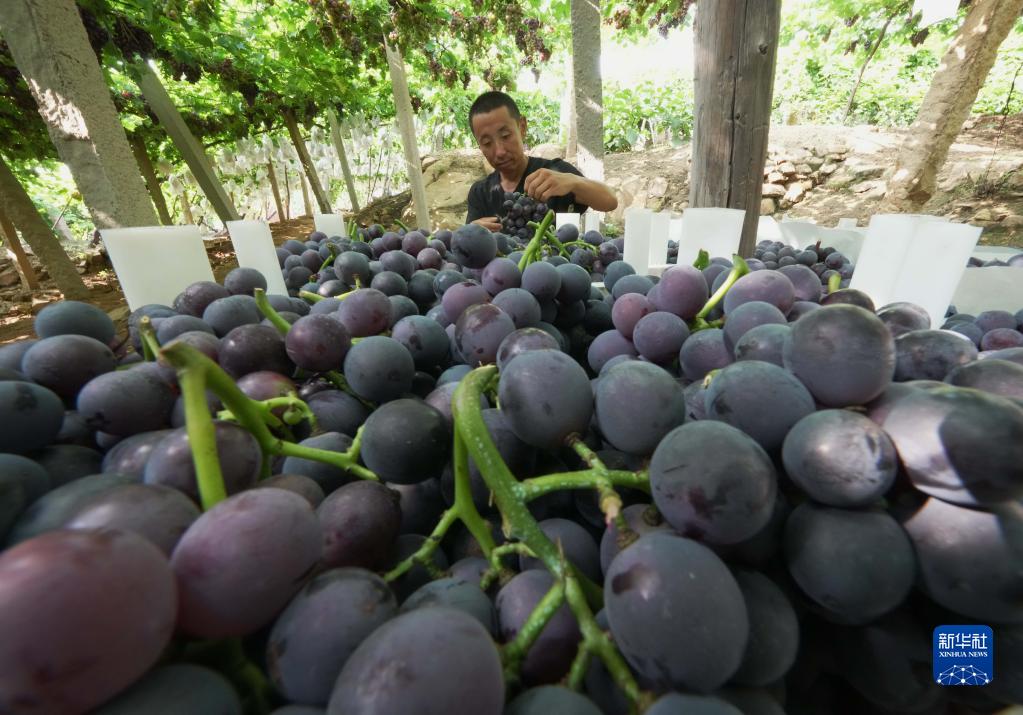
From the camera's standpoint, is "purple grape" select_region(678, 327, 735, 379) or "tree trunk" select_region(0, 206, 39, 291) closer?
"purple grape" select_region(678, 327, 735, 379)

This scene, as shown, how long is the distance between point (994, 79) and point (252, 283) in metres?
22.5

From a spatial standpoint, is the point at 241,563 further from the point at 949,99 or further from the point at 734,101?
the point at 949,99

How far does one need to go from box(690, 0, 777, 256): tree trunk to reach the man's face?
201 centimetres

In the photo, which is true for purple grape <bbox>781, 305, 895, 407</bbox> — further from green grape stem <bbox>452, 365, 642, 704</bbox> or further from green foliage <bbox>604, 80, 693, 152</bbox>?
green foliage <bbox>604, 80, 693, 152</bbox>

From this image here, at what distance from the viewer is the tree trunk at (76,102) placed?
7.97 ft

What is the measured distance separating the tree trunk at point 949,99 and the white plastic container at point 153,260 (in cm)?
703

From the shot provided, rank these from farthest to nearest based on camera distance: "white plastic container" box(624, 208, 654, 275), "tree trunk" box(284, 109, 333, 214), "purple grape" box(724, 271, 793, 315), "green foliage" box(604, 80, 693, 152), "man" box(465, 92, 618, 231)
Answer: "green foliage" box(604, 80, 693, 152) < "tree trunk" box(284, 109, 333, 214) < "man" box(465, 92, 618, 231) < "white plastic container" box(624, 208, 654, 275) < "purple grape" box(724, 271, 793, 315)

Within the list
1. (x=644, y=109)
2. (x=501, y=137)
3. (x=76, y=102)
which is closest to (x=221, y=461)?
(x=76, y=102)

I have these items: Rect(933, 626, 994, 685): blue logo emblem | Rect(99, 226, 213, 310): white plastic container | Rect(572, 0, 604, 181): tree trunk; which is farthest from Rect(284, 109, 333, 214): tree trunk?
Rect(933, 626, 994, 685): blue logo emblem

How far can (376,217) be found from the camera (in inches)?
381

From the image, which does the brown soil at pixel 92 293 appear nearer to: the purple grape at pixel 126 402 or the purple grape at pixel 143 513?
the purple grape at pixel 126 402

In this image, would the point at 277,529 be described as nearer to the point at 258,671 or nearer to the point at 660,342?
the point at 258,671

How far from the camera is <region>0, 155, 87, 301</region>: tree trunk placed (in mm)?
5270

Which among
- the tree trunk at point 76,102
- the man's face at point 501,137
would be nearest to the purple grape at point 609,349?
the tree trunk at point 76,102
